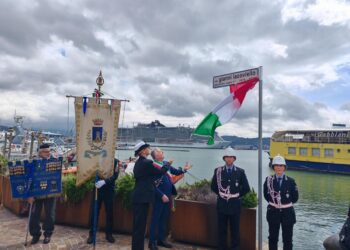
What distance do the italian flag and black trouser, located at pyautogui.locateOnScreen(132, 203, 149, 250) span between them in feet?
5.84

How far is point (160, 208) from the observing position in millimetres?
4750

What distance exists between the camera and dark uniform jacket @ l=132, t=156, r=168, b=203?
4.25m

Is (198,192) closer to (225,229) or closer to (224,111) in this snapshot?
(225,229)

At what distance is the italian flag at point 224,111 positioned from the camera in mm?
4930

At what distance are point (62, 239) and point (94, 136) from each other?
1.97 metres

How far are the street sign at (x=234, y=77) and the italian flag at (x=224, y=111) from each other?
153 millimetres

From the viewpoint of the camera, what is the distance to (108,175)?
5.02 metres

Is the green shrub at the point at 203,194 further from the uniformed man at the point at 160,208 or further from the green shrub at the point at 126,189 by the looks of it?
the green shrub at the point at 126,189

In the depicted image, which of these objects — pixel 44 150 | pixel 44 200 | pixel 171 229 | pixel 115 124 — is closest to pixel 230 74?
pixel 115 124

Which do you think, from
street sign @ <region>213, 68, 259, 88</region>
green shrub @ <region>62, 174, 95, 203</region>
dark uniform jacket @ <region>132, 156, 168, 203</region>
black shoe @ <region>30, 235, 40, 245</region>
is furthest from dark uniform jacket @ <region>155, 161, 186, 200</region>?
black shoe @ <region>30, 235, 40, 245</region>

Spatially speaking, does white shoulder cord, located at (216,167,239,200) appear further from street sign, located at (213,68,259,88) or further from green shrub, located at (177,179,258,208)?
street sign, located at (213,68,259,88)

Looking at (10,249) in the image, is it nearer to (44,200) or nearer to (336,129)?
(44,200)

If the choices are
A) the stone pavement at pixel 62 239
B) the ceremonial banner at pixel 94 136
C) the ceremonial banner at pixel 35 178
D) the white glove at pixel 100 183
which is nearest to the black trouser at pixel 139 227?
the stone pavement at pixel 62 239

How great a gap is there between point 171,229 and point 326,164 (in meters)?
38.0
